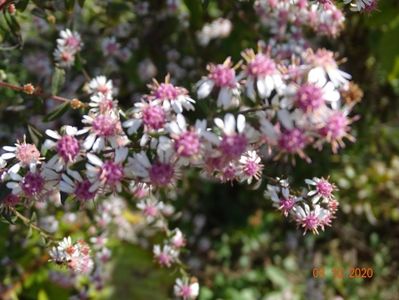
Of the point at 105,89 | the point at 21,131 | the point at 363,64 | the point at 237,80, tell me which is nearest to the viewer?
the point at 237,80

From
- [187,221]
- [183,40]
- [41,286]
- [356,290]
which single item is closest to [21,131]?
[41,286]

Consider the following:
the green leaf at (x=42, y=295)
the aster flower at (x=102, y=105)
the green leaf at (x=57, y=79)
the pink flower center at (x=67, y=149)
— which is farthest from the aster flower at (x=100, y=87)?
the green leaf at (x=42, y=295)

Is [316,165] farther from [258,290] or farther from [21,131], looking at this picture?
[21,131]

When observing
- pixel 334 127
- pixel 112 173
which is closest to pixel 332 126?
pixel 334 127

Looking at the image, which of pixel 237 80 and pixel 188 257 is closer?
pixel 237 80

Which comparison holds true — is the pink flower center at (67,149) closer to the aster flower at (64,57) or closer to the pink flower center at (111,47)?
the aster flower at (64,57)

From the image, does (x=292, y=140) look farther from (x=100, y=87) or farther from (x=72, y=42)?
(x=72, y=42)

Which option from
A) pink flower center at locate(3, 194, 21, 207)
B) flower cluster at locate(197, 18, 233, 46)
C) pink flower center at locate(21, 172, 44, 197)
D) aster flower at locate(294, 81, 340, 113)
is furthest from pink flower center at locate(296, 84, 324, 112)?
Result: flower cluster at locate(197, 18, 233, 46)
